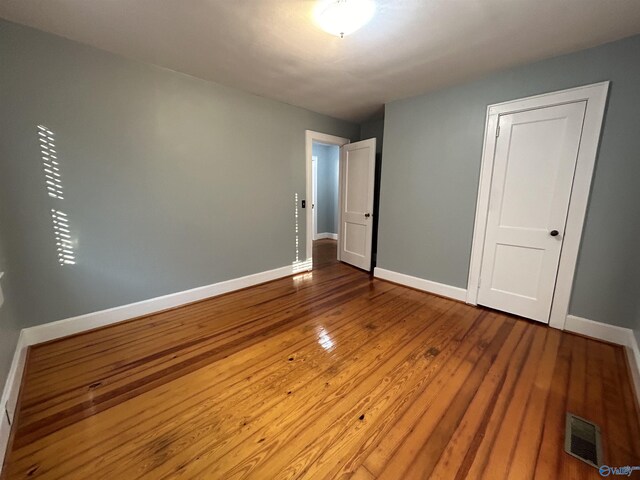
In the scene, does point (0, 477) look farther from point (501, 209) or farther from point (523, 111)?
point (523, 111)

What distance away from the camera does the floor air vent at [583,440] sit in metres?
1.22

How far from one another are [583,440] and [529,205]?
1903mm

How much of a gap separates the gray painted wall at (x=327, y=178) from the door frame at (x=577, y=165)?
4142 mm

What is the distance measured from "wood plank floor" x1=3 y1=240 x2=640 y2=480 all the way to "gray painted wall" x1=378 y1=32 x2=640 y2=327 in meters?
0.63

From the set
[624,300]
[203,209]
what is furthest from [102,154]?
[624,300]

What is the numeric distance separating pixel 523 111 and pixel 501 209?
36.6 inches

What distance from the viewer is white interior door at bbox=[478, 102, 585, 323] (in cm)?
225

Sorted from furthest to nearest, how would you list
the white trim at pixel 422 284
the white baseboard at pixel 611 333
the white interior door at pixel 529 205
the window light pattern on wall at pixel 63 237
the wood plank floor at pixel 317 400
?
the white trim at pixel 422 284 < the white interior door at pixel 529 205 < the window light pattern on wall at pixel 63 237 < the white baseboard at pixel 611 333 < the wood plank floor at pixel 317 400

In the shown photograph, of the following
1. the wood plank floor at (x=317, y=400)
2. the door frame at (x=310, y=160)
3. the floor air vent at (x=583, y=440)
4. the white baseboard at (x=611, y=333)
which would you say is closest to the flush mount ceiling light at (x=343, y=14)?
the door frame at (x=310, y=160)

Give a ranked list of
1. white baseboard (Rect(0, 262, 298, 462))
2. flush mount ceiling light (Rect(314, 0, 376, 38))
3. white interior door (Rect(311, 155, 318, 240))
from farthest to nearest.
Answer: white interior door (Rect(311, 155, 318, 240))
flush mount ceiling light (Rect(314, 0, 376, 38))
white baseboard (Rect(0, 262, 298, 462))

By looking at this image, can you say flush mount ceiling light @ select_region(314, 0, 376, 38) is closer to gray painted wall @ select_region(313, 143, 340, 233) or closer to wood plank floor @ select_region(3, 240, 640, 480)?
wood plank floor @ select_region(3, 240, 640, 480)

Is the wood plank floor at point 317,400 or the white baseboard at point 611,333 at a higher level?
the white baseboard at point 611,333

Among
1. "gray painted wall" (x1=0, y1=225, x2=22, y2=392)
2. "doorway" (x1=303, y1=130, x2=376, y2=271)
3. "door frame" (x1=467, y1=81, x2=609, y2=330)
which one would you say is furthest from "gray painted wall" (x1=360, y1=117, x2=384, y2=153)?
"gray painted wall" (x1=0, y1=225, x2=22, y2=392)

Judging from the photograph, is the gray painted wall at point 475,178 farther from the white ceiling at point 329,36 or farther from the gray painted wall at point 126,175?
the gray painted wall at point 126,175
